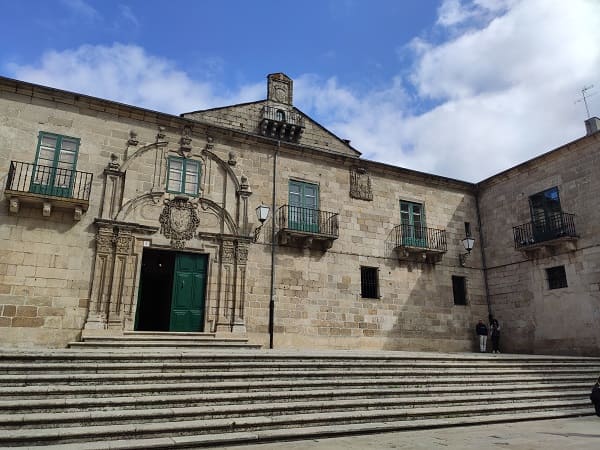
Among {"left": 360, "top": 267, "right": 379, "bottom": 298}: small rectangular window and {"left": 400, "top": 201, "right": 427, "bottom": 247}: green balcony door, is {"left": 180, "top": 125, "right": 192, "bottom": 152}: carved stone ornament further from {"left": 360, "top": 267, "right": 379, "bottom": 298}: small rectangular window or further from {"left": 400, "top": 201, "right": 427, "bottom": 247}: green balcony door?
{"left": 400, "top": 201, "right": 427, "bottom": 247}: green balcony door

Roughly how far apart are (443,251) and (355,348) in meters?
5.36

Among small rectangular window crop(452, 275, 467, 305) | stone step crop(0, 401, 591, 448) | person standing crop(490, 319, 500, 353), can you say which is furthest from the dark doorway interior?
person standing crop(490, 319, 500, 353)

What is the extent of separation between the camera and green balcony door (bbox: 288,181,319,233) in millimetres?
14648

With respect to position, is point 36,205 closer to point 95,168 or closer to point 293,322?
point 95,168

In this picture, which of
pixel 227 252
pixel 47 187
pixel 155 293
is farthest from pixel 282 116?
pixel 47 187

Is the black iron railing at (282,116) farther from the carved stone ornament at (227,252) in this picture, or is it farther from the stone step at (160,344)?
the stone step at (160,344)

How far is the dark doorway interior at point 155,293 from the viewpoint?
619 inches

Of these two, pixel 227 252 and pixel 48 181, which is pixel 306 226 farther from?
pixel 48 181

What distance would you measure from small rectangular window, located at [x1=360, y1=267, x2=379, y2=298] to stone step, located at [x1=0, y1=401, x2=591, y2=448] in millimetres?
6752

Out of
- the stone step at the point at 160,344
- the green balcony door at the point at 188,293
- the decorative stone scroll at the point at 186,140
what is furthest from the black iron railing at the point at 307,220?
the stone step at the point at 160,344

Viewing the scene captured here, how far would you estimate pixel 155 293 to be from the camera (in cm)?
1758

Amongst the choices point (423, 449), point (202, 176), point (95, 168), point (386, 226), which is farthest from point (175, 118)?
point (423, 449)

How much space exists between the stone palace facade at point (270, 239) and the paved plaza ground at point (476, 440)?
671 centimetres

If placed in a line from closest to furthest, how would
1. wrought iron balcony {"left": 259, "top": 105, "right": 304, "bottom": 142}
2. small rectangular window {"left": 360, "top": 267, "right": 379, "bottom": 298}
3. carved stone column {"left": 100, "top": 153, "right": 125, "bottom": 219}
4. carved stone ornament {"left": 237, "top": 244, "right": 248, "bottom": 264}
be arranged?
carved stone column {"left": 100, "top": 153, "right": 125, "bottom": 219}
carved stone ornament {"left": 237, "top": 244, "right": 248, "bottom": 264}
small rectangular window {"left": 360, "top": 267, "right": 379, "bottom": 298}
wrought iron balcony {"left": 259, "top": 105, "right": 304, "bottom": 142}
